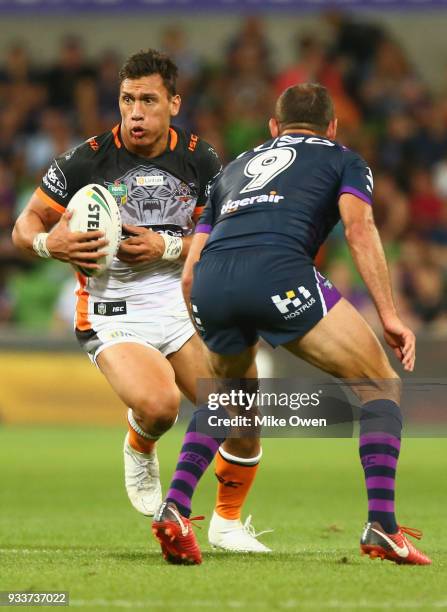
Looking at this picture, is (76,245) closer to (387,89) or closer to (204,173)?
(204,173)

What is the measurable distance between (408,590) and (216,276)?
1.53 m

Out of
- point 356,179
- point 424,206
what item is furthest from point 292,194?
point 424,206

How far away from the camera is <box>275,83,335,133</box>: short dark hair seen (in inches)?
220

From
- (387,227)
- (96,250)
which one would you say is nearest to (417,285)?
(387,227)

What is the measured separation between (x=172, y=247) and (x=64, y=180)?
65 cm

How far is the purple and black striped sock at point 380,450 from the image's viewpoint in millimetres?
5223

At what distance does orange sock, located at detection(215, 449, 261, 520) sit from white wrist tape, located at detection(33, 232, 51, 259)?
129cm

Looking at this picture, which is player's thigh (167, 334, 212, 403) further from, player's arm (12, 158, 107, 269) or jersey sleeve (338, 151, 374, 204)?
jersey sleeve (338, 151, 374, 204)

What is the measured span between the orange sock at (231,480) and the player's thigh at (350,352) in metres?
0.93

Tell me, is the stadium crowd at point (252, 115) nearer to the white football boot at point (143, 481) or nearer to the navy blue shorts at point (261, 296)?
the white football boot at point (143, 481)

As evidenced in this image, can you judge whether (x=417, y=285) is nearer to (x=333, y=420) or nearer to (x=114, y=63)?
(x=114, y=63)

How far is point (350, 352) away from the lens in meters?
5.21

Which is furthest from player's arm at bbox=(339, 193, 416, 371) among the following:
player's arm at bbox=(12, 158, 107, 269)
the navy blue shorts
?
player's arm at bbox=(12, 158, 107, 269)

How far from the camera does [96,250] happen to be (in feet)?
20.5
